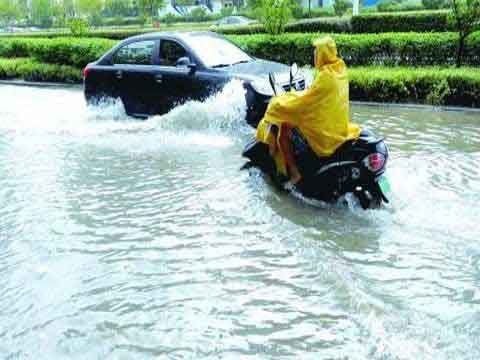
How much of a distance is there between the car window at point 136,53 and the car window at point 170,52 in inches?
8.5

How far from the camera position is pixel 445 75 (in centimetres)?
1175

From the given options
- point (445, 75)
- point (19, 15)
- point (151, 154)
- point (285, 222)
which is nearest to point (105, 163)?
point (151, 154)

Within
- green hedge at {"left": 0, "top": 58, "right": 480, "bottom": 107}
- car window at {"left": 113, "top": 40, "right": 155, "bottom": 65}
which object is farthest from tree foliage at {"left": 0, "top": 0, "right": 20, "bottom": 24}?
green hedge at {"left": 0, "top": 58, "right": 480, "bottom": 107}

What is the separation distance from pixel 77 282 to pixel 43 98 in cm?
1118

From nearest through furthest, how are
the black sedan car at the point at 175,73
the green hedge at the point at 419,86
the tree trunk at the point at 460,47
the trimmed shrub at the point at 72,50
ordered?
the black sedan car at the point at 175,73
the green hedge at the point at 419,86
the tree trunk at the point at 460,47
the trimmed shrub at the point at 72,50

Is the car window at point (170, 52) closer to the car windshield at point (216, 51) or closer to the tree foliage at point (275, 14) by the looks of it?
the car windshield at point (216, 51)

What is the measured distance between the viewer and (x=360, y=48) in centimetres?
1534

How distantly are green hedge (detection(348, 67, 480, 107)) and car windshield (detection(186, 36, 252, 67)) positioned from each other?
3.38 meters

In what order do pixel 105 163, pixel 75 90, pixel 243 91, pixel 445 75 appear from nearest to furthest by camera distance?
1. pixel 105 163
2. pixel 243 91
3. pixel 445 75
4. pixel 75 90

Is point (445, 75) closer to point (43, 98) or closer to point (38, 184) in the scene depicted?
point (38, 184)

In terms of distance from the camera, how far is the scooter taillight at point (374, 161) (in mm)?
5758

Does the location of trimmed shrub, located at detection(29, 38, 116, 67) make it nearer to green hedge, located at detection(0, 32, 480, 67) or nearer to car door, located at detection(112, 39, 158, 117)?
green hedge, located at detection(0, 32, 480, 67)

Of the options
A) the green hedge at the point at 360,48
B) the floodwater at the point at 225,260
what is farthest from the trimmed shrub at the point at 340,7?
the floodwater at the point at 225,260

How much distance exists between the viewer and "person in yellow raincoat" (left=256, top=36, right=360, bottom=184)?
5742 mm
